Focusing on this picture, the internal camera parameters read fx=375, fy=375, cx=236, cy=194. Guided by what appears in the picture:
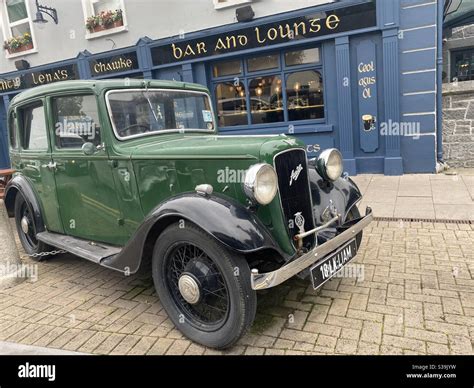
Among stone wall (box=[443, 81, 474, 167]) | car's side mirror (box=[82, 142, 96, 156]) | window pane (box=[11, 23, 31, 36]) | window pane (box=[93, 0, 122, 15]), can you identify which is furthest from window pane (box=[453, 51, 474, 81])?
window pane (box=[11, 23, 31, 36])

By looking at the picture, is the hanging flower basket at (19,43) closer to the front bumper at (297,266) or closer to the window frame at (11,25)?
the window frame at (11,25)

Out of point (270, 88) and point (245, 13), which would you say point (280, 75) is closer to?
point (270, 88)

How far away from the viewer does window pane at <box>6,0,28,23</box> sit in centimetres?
1088

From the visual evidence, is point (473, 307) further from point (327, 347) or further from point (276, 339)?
point (276, 339)

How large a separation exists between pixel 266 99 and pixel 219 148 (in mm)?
6193

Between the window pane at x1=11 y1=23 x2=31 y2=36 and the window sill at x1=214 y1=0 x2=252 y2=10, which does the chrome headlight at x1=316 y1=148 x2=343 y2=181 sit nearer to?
the window sill at x1=214 y1=0 x2=252 y2=10

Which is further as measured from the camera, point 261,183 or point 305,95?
point 305,95

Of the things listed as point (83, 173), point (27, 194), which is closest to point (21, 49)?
point (27, 194)

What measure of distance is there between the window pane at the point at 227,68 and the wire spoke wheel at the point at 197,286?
6.84 m

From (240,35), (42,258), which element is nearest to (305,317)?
(42,258)

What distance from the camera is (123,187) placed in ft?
10.9

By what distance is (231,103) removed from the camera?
359 inches

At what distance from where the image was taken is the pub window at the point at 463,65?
10.2 m
